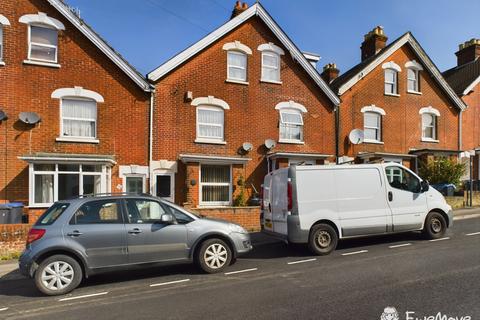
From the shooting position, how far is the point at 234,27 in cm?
1534

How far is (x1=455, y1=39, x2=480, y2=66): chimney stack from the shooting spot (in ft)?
75.1

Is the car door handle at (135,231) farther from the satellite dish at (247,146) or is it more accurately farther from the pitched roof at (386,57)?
the pitched roof at (386,57)

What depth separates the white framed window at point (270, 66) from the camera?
52.7 ft

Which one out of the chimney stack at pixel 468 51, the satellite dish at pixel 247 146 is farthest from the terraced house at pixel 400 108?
the chimney stack at pixel 468 51

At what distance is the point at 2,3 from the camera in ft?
40.9

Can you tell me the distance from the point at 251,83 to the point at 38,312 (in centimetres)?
1196

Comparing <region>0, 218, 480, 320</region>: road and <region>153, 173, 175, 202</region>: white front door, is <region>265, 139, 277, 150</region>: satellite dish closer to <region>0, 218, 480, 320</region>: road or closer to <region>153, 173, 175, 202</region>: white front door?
<region>153, 173, 175, 202</region>: white front door

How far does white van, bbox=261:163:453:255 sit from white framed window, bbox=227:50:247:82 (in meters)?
7.12

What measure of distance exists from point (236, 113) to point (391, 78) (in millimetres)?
8563

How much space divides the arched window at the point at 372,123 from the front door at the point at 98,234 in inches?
541

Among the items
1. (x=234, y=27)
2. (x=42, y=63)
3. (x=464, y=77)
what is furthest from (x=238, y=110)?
(x=464, y=77)

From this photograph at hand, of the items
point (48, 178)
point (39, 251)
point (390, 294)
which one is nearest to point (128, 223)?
point (39, 251)

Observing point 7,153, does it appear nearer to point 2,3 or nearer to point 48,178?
point 48,178

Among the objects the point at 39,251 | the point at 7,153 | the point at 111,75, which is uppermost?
the point at 111,75
